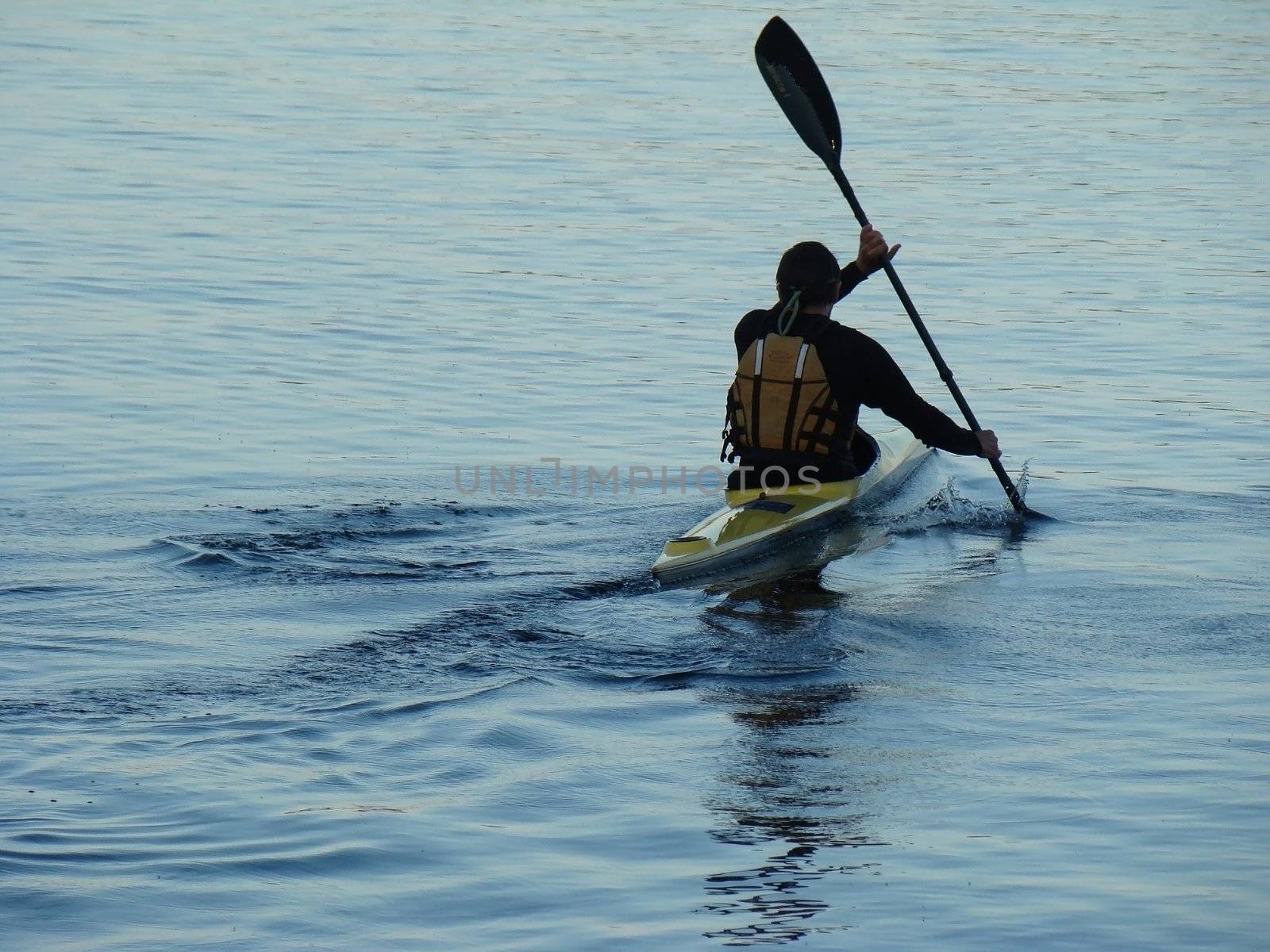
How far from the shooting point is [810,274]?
7.16m

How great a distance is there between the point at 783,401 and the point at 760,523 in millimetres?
496

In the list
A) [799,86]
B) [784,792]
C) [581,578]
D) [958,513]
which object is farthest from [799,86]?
[784,792]

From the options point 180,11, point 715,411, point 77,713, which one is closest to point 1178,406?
point 715,411

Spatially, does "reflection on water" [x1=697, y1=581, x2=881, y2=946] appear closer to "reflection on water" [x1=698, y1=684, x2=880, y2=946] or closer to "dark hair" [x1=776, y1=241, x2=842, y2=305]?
"reflection on water" [x1=698, y1=684, x2=880, y2=946]

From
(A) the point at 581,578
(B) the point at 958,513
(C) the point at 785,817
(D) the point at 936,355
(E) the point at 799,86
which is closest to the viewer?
(C) the point at 785,817

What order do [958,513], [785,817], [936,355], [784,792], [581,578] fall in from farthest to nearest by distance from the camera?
1. [958,513]
2. [936,355]
3. [581,578]
4. [784,792]
5. [785,817]

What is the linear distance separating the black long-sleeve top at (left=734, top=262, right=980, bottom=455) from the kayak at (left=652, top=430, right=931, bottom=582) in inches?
15.9

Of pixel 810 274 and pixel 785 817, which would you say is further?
pixel 810 274

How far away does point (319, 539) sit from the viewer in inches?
302

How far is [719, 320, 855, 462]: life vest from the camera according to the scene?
722 centimetres

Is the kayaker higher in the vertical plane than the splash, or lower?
higher

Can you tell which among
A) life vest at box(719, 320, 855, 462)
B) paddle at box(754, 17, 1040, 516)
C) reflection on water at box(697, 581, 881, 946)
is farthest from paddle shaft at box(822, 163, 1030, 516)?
reflection on water at box(697, 581, 881, 946)

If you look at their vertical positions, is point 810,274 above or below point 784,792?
above

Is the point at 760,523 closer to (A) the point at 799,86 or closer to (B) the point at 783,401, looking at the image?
(B) the point at 783,401
